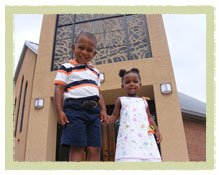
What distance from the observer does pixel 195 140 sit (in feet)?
20.7

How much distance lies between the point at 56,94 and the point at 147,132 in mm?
1046

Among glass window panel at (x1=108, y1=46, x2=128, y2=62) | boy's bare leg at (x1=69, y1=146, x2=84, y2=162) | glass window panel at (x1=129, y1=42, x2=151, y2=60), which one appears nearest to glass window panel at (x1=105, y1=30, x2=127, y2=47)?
glass window panel at (x1=108, y1=46, x2=128, y2=62)

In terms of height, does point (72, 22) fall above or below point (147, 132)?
above

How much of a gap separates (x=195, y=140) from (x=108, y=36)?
14.5 feet

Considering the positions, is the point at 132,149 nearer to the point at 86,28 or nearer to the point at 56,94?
the point at 56,94

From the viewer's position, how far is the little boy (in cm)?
156

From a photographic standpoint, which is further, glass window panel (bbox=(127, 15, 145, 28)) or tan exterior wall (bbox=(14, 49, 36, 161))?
glass window panel (bbox=(127, 15, 145, 28))

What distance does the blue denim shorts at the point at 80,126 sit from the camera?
1.54 meters

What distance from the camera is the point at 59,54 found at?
5113 mm

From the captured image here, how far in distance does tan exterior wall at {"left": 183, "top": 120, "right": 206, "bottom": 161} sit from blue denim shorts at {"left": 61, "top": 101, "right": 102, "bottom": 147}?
5.17m

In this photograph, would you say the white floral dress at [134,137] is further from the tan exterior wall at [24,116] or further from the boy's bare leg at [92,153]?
the tan exterior wall at [24,116]

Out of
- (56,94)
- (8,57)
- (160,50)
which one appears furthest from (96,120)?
(160,50)

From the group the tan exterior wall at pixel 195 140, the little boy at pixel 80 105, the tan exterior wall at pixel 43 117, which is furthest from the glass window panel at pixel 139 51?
the tan exterior wall at pixel 195 140

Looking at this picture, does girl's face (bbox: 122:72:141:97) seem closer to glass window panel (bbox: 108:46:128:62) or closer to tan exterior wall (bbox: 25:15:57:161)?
glass window panel (bbox: 108:46:128:62)
